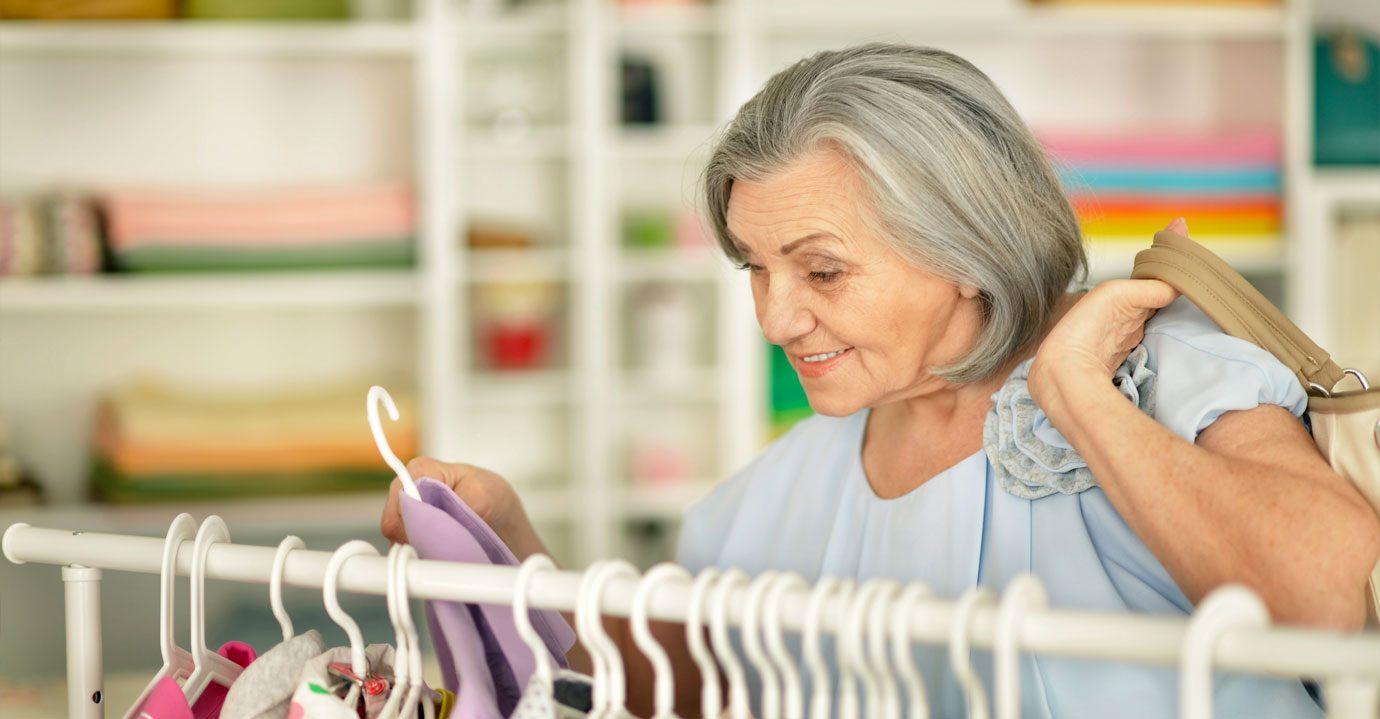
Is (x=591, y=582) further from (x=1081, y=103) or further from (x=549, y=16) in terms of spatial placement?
(x=1081, y=103)

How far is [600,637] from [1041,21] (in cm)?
244

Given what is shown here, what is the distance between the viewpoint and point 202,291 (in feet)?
8.33

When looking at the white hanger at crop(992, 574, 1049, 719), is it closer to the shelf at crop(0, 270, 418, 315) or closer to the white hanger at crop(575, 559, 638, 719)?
the white hanger at crop(575, 559, 638, 719)

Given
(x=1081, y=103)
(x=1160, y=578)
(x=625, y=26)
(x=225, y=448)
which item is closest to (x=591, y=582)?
(x=1160, y=578)

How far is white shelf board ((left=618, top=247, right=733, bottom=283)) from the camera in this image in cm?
289

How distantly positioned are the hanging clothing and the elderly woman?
175 millimetres

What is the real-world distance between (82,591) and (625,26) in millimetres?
2075

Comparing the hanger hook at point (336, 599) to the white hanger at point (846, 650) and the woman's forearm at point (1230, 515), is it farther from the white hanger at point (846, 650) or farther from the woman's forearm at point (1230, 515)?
the woman's forearm at point (1230, 515)

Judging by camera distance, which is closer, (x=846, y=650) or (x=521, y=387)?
(x=846, y=650)

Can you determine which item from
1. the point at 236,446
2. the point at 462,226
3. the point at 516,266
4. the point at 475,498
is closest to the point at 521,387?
the point at 516,266

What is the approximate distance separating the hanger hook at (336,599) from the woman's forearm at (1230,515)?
52cm

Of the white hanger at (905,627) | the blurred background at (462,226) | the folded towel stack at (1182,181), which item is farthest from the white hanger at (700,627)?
the folded towel stack at (1182,181)

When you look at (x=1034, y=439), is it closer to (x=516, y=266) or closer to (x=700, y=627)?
(x=700, y=627)

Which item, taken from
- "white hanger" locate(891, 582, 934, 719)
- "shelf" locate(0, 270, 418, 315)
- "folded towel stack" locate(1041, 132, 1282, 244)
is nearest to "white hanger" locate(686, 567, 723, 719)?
"white hanger" locate(891, 582, 934, 719)
